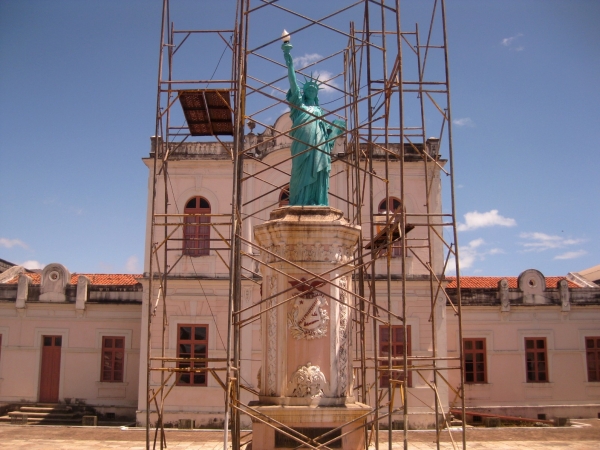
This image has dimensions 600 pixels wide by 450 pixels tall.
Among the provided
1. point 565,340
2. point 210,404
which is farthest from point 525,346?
point 210,404

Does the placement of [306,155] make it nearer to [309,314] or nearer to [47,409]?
[309,314]

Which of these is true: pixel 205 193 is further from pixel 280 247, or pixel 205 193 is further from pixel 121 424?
pixel 280 247

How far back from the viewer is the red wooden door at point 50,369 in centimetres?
2086

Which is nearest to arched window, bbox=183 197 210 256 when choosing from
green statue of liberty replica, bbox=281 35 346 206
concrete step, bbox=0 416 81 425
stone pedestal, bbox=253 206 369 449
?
concrete step, bbox=0 416 81 425

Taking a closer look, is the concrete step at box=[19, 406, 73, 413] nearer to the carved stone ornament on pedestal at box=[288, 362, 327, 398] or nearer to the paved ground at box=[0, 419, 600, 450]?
the paved ground at box=[0, 419, 600, 450]

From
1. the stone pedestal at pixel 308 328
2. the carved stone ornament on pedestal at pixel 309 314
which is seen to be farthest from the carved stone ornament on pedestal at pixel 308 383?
the carved stone ornament on pedestal at pixel 309 314

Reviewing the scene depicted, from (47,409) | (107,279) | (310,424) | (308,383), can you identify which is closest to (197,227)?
(107,279)

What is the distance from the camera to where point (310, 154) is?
33.7ft

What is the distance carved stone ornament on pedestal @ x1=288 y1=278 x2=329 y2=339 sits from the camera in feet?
30.2

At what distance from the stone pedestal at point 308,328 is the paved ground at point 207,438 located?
17.1ft

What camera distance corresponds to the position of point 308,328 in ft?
30.2

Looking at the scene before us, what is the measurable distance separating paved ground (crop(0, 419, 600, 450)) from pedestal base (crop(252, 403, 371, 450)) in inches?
200

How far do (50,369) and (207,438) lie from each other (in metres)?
7.30

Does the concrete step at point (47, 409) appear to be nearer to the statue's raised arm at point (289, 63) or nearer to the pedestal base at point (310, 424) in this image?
the pedestal base at point (310, 424)
